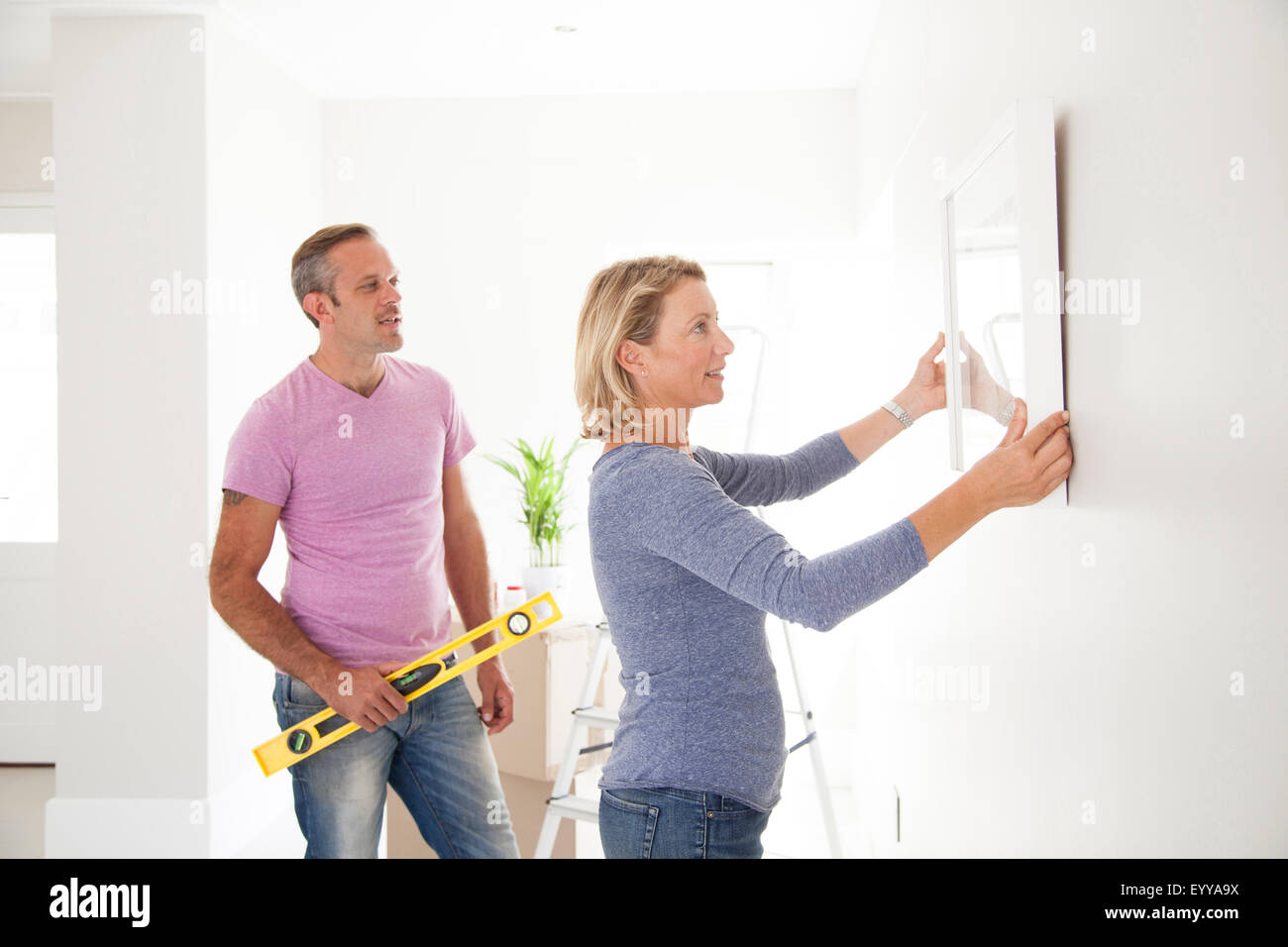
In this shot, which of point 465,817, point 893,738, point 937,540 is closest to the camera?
point 937,540

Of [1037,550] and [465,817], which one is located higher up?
[1037,550]

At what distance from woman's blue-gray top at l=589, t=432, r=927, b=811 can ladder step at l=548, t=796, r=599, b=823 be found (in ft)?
3.31

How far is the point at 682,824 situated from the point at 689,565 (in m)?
0.34

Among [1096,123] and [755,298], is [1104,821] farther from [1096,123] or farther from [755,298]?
[755,298]

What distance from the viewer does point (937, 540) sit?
1.01 m

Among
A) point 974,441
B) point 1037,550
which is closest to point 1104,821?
point 1037,550

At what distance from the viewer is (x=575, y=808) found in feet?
7.45

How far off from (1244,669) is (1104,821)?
1.30ft

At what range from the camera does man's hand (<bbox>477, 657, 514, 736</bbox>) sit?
1993 millimetres

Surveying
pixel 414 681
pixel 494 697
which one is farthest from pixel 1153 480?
pixel 494 697

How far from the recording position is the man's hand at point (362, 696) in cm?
168

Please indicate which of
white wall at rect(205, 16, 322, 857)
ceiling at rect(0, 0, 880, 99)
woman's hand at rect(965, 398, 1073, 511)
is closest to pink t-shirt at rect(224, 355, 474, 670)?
woman's hand at rect(965, 398, 1073, 511)

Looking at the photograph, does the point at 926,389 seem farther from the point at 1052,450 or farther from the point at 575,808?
the point at 575,808

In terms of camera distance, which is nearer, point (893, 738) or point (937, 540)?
point (937, 540)
